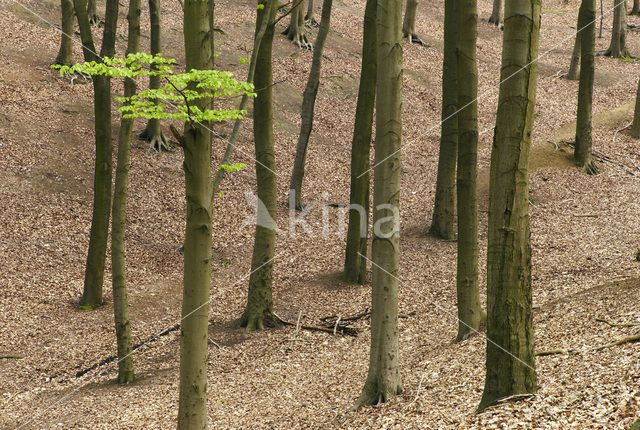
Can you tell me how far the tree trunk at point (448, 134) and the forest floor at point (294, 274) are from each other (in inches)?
23.0

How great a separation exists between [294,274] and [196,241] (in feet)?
24.8

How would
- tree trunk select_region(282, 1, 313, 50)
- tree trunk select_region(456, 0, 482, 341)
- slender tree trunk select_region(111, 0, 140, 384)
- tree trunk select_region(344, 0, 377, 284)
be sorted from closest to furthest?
tree trunk select_region(456, 0, 482, 341), slender tree trunk select_region(111, 0, 140, 384), tree trunk select_region(344, 0, 377, 284), tree trunk select_region(282, 1, 313, 50)

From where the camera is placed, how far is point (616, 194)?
1545 cm

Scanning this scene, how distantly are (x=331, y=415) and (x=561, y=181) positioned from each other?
11.9 meters

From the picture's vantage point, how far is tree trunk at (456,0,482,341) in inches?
317

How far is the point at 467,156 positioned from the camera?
26.6 feet

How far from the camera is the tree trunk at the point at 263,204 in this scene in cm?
1042

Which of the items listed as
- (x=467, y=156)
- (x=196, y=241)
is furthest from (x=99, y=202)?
(x=467, y=156)

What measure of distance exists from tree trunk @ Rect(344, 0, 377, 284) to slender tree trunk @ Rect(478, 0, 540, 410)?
5.99 metres

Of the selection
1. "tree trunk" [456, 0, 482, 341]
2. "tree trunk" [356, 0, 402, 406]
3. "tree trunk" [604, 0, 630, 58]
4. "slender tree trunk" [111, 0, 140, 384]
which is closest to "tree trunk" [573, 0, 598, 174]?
"tree trunk" [456, 0, 482, 341]

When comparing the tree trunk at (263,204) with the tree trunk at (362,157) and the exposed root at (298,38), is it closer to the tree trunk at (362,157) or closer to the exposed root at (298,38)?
the tree trunk at (362,157)

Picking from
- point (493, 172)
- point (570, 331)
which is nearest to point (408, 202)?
point (570, 331)

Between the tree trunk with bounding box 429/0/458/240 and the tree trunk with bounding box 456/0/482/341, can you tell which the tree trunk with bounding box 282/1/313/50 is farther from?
the tree trunk with bounding box 456/0/482/341

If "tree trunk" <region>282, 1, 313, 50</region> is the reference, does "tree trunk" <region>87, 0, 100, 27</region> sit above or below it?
below
